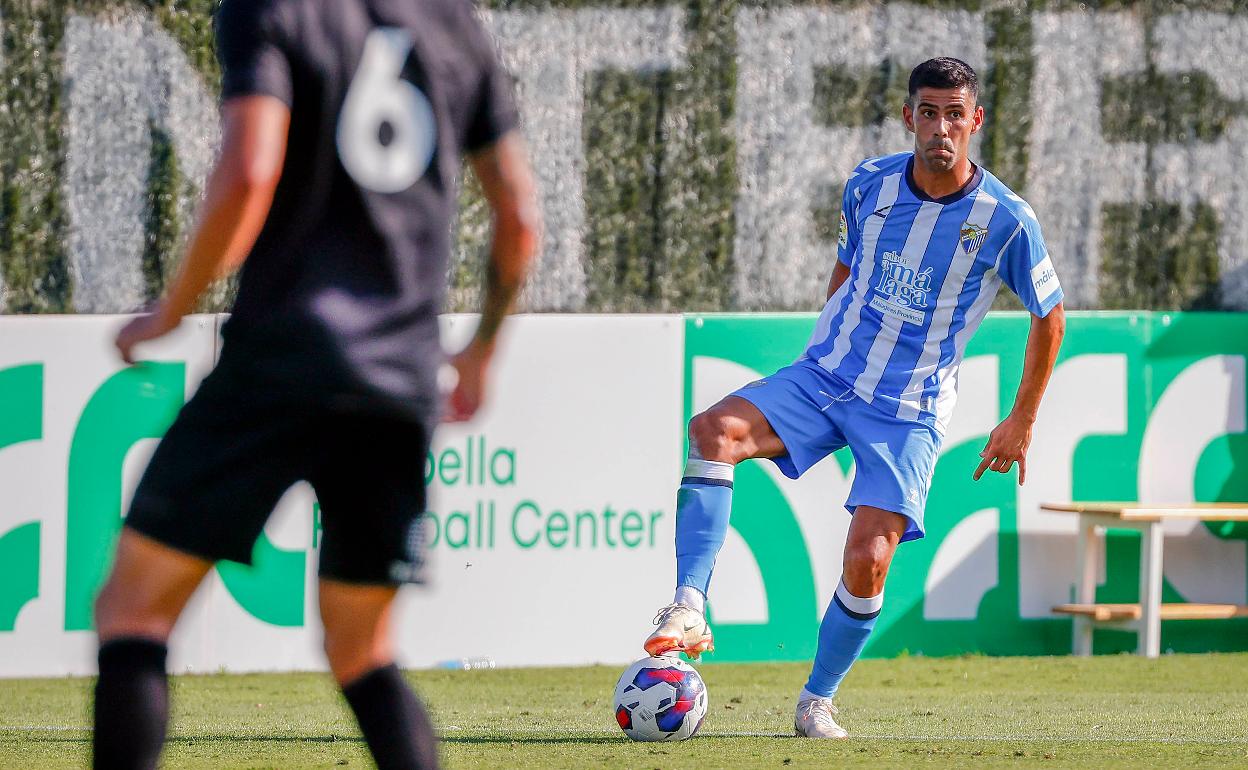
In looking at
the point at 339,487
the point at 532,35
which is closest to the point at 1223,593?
the point at 532,35

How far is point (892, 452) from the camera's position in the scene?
5.15 metres

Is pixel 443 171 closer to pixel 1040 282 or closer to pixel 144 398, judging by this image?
pixel 1040 282

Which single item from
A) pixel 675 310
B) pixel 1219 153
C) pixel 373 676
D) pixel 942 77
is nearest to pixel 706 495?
pixel 942 77

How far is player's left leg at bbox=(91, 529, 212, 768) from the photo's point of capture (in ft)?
8.41

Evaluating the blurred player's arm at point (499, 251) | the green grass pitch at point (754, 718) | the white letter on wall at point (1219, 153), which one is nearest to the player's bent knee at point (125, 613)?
the blurred player's arm at point (499, 251)

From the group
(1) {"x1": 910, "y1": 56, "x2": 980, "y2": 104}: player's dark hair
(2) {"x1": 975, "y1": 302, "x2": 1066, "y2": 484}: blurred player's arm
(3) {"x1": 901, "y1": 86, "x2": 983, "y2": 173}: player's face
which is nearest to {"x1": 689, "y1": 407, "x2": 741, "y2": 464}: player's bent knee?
(2) {"x1": 975, "y1": 302, "x2": 1066, "y2": 484}: blurred player's arm

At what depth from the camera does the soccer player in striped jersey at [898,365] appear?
508 centimetres

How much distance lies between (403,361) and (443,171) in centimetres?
31

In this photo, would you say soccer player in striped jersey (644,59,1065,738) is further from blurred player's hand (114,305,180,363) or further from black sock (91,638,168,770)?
blurred player's hand (114,305,180,363)

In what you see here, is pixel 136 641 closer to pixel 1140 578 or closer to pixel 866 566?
pixel 866 566

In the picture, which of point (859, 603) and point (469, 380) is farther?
point (859, 603)

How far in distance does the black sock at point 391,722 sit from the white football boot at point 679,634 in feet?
5.74

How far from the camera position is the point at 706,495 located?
4.93 m

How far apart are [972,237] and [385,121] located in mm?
2991
